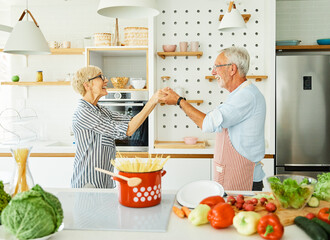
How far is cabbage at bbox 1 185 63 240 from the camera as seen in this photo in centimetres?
127

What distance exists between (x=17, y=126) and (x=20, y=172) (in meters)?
3.76

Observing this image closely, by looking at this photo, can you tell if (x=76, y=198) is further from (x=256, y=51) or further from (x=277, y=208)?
(x=256, y=51)

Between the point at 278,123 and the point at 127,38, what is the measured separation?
1913mm

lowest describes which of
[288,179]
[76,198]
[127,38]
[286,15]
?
[76,198]

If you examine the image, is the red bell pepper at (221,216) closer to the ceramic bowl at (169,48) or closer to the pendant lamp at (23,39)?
the pendant lamp at (23,39)

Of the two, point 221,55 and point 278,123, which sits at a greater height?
point 221,55

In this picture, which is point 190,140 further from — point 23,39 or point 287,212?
point 287,212

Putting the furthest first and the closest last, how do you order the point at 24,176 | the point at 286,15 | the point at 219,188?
the point at 286,15 < the point at 219,188 < the point at 24,176

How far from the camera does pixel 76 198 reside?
6.18 feet

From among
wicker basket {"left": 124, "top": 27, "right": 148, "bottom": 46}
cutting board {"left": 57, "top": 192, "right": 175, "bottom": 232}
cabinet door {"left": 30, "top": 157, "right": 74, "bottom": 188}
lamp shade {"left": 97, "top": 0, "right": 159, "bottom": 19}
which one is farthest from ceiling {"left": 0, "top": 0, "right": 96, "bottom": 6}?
cutting board {"left": 57, "top": 192, "right": 175, "bottom": 232}

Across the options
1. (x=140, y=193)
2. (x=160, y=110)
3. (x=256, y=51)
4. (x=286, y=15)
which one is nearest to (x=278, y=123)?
(x=256, y=51)

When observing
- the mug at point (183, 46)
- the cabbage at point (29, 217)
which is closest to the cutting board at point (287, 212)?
the cabbage at point (29, 217)

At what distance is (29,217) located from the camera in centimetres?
127

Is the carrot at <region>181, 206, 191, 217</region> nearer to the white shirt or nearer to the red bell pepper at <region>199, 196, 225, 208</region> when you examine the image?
the red bell pepper at <region>199, 196, 225, 208</region>
